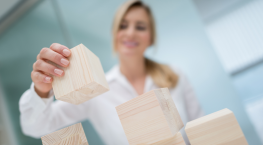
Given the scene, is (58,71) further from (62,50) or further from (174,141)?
(174,141)

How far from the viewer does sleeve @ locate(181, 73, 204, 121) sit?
905mm

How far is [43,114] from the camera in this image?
1.78ft

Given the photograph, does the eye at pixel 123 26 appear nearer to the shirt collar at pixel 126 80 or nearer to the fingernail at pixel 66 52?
the shirt collar at pixel 126 80

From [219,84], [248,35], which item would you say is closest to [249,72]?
[248,35]

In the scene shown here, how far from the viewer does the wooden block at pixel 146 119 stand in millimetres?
325

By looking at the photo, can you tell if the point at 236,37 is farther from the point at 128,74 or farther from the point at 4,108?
the point at 4,108

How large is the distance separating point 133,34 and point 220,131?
75 cm

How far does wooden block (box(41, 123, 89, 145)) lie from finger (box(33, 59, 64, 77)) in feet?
0.42

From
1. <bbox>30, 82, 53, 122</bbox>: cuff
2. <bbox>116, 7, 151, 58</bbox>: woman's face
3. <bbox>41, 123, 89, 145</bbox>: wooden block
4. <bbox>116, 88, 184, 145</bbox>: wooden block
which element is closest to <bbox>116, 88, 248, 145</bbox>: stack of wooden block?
<bbox>116, 88, 184, 145</bbox>: wooden block

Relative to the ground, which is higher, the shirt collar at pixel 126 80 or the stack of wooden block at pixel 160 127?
the shirt collar at pixel 126 80

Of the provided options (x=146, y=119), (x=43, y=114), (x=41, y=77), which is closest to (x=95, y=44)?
(x=43, y=114)

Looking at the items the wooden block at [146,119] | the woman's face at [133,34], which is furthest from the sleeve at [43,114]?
the woman's face at [133,34]

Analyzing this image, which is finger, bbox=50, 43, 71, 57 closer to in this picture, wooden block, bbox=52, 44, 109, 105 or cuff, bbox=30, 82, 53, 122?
wooden block, bbox=52, 44, 109, 105

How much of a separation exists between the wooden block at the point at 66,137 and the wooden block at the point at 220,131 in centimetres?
25
